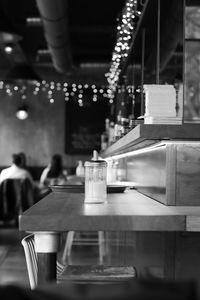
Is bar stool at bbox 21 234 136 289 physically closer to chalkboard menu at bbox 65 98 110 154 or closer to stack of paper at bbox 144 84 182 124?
stack of paper at bbox 144 84 182 124

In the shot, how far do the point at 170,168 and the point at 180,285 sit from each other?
6.13 feet

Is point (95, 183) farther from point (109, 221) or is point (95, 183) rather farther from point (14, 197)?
point (14, 197)

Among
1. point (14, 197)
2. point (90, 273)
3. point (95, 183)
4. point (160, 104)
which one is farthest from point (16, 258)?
point (160, 104)

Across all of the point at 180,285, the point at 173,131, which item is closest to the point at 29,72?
the point at 173,131

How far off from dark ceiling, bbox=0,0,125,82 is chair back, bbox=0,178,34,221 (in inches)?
74.0

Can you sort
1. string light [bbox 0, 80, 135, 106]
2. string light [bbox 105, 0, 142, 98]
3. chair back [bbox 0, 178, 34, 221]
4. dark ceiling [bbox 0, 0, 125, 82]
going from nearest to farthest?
1. string light [bbox 105, 0, 142, 98]
2. chair back [bbox 0, 178, 34, 221]
3. dark ceiling [bbox 0, 0, 125, 82]
4. string light [bbox 0, 80, 135, 106]

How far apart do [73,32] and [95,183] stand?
8889mm

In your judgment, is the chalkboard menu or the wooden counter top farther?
the chalkboard menu

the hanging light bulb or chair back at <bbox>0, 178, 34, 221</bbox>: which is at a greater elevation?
the hanging light bulb

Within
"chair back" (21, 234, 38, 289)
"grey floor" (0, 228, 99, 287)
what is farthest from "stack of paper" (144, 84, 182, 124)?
"grey floor" (0, 228, 99, 287)

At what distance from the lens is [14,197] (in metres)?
6.75

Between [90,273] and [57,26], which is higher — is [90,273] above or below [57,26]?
below

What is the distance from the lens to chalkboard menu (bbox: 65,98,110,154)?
43.7 ft

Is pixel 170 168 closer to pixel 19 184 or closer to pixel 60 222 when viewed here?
pixel 60 222
